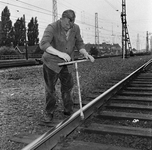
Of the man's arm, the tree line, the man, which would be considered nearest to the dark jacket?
the man

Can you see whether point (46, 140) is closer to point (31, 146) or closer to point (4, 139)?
point (31, 146)

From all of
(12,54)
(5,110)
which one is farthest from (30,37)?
(5,110)

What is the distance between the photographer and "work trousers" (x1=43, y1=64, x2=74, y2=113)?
10.8 feet

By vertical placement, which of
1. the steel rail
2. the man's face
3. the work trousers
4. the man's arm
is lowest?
the steel rail

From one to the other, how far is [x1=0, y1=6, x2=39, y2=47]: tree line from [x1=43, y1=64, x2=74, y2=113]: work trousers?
62908 millimetres

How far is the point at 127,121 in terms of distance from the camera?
3.16m

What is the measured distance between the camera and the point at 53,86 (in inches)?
132

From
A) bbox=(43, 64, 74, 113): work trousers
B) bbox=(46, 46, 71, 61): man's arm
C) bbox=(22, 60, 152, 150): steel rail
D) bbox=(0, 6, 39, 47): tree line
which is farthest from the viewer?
bbox=(0, 6, 39, 47): tree line

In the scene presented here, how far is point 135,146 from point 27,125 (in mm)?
1663

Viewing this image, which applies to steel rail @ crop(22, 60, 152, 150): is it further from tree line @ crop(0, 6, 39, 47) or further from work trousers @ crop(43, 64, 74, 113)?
tree line @ crop(0, 6, 39, 47)

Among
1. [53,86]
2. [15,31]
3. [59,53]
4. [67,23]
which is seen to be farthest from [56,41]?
Result: [15,31]

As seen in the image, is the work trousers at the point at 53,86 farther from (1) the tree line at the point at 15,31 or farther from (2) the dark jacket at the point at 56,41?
(1) the tree line at the point at 15,31

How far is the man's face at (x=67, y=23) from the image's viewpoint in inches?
120

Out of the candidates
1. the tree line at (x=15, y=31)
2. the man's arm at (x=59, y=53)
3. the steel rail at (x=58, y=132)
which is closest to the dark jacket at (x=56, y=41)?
the man's arm at (x=59, y=53)
